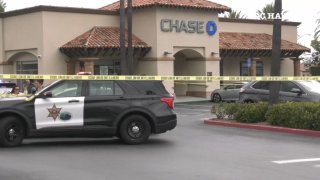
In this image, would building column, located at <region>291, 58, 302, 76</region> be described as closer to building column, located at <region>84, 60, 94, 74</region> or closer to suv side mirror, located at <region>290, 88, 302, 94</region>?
building column, located at <region>84, 60, 94, 74</region>

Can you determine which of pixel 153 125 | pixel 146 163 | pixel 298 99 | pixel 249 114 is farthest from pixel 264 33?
pixel 146 163

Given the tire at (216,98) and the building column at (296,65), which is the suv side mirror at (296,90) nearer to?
the tire at (216,98)

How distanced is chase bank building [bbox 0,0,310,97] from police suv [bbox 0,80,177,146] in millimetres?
18028

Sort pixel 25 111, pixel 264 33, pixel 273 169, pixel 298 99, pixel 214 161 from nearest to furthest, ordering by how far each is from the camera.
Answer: pixel 273 169 < pixel 214 161 < pixel 25 111 < pixel 298 99 < pixel 264 33

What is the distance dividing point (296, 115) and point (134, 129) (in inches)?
186

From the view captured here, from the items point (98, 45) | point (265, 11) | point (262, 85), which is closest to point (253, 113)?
point (262, 85)

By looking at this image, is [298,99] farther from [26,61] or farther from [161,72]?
[26,61]

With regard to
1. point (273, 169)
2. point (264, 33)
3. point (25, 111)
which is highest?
point (264, 33)

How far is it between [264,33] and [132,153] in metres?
31.5

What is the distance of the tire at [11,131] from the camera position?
11.6 m

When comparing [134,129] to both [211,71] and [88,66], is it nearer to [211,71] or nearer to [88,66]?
[88,66]

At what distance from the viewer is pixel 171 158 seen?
10305 millimetres

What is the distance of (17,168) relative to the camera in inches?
361

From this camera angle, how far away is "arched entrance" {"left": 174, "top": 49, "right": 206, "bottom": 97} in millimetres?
34656
